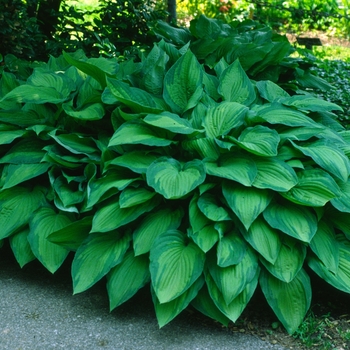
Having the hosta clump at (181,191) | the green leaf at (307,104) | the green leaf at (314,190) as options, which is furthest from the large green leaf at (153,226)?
the green leaf at (307,104)

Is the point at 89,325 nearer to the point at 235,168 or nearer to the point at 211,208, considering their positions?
the point at 211,208

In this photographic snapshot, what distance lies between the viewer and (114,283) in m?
3.11

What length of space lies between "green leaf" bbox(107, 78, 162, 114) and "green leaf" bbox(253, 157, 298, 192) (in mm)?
688

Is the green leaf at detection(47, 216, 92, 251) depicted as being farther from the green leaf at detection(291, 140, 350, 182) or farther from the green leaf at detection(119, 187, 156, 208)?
the green leaf at detection(291, 140, 350, 182)

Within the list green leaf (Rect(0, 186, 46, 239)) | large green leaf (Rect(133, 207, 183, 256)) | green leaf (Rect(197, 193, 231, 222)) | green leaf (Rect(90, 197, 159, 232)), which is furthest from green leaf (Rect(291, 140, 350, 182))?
green leaf (Rect(0, 186, 46, 239))

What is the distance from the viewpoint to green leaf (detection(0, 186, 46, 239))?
11.3 ft

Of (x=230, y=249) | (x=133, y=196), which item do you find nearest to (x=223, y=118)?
(x=133, y=196)

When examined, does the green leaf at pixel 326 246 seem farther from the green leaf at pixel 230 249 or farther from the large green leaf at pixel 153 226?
the large green leaf at pixel 153 226

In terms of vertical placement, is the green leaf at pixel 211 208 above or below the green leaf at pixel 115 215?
above

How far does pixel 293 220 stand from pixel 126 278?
3.01 feet

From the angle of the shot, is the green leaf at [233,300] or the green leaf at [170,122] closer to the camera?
the green leaf at [233,300]

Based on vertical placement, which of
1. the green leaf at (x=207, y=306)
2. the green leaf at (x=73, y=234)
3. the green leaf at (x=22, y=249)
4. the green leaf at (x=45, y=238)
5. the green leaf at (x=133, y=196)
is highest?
the green leaf at (x=133, y=196)

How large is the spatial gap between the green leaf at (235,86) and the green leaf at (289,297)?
46.9 inches

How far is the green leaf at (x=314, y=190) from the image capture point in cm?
305
